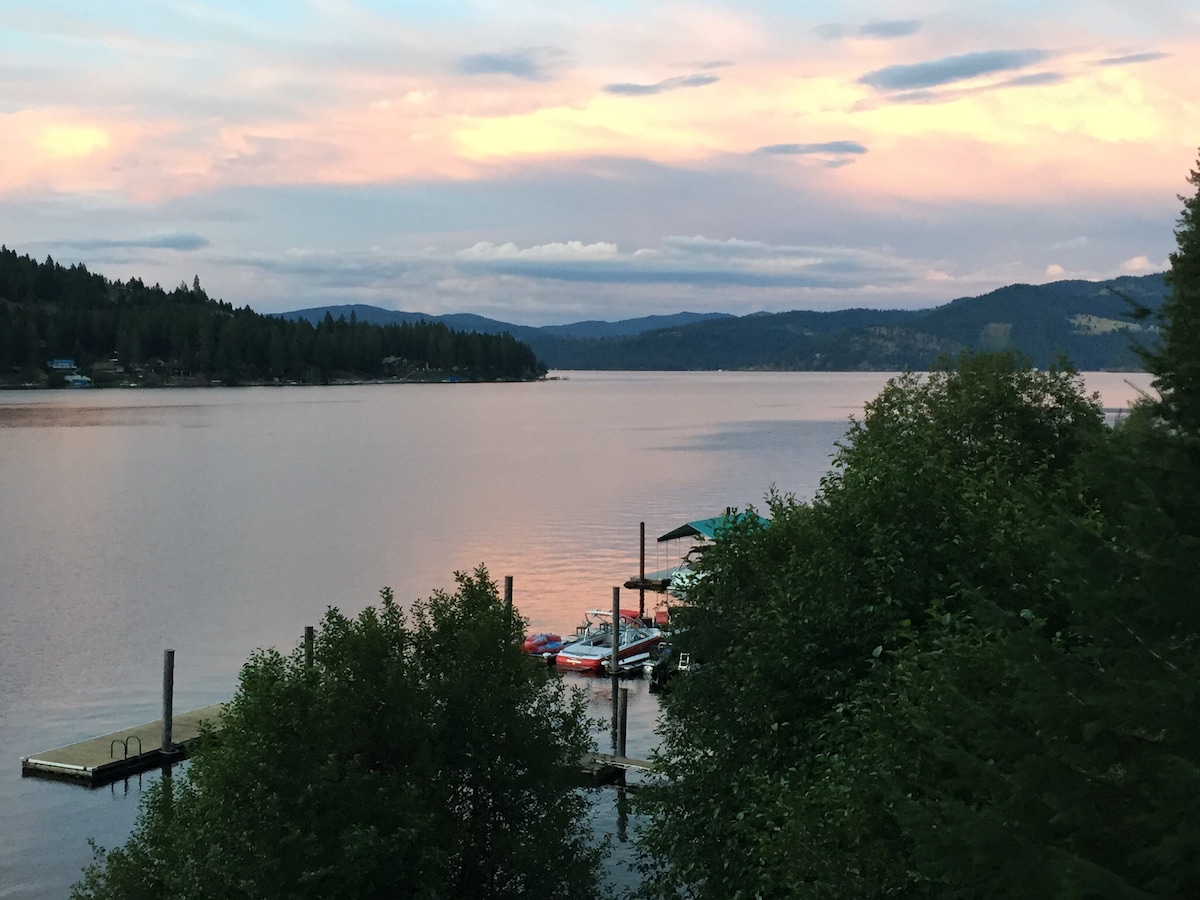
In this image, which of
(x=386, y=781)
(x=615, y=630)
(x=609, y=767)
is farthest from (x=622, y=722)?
(x=386, y=781)

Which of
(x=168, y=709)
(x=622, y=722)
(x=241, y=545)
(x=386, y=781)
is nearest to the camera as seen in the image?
(x=386, y=781)

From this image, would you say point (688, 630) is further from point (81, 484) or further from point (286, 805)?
point (81, 484)

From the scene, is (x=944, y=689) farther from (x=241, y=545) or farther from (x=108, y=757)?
(x=241, y=545)

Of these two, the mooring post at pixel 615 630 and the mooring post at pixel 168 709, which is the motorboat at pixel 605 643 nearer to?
the mooring post at pixel 615 630

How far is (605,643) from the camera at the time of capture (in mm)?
56594

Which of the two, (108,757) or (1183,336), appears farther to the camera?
(108,757)

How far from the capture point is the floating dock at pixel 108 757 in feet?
124

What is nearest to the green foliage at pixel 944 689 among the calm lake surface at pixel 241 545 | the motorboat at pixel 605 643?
the calm lake surface at pixel 241 545

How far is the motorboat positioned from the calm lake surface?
1.27 metres

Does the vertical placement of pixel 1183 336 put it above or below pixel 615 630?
above

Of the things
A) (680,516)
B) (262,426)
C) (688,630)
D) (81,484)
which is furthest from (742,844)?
(262,426)

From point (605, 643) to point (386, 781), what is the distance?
35.9 m

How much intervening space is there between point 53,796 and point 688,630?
933 inches

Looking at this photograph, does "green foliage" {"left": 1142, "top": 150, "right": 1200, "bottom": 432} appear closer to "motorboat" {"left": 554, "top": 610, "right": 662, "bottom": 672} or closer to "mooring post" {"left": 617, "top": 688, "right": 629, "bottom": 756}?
"mooring post" {"left": 617, "top": 688, "right": 629, "bottom": 756}
